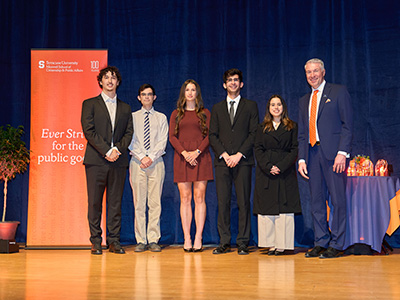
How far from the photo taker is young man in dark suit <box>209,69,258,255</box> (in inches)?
181

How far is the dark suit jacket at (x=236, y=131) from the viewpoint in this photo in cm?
462

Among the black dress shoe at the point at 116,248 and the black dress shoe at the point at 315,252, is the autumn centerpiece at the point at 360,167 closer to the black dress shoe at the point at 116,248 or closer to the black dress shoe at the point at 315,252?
the black dress shoe at the point at 315,252

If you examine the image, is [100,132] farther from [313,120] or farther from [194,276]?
[313,120]

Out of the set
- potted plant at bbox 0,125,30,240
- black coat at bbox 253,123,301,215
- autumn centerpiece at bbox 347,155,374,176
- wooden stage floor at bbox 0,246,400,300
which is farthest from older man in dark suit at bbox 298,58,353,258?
potted plant at bbox 0,125,30,240

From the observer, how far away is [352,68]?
5246 millimetres

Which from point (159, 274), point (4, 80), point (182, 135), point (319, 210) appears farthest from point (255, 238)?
point (4, 80)

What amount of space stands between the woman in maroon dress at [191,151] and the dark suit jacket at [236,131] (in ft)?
0.43

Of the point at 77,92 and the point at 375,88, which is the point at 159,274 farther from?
the point at 375,88

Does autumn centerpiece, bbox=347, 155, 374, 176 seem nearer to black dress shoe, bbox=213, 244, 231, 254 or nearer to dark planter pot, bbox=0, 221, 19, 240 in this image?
black dress shoe, bbox=213, 244, 231, 254

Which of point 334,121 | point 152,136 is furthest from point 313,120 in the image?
point 152,136

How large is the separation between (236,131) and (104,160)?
1346 mm

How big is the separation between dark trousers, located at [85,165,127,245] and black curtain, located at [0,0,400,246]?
88cm

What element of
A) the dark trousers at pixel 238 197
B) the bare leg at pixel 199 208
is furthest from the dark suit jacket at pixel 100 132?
the dark trousers at pixel 238 197

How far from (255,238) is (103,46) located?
9.55 feet
